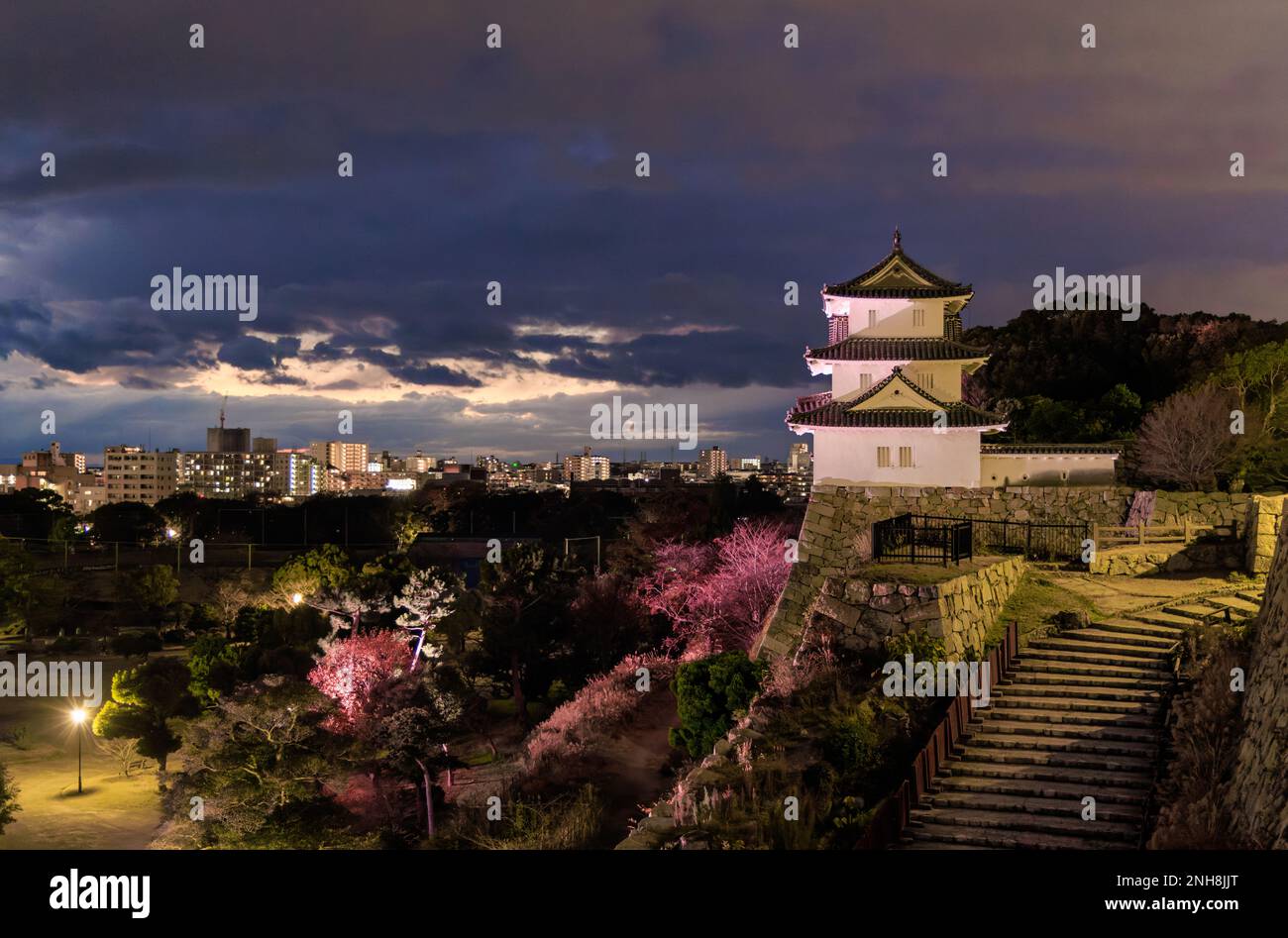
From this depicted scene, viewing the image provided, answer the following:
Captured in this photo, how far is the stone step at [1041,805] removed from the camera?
13.8m

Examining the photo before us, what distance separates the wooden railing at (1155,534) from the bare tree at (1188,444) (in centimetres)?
651

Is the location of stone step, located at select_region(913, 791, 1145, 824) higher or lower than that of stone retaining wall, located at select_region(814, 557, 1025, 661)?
lower

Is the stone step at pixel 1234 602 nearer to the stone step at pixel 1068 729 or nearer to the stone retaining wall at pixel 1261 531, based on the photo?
the stone retaining wall at pixel 1261 531

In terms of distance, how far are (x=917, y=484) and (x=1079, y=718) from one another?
17.0 m

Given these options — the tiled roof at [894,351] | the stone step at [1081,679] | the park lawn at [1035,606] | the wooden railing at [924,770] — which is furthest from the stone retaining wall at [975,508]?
the wooden railing at [924,770]

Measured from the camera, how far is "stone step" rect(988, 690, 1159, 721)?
16.2 meters

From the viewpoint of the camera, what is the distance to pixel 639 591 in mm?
40781

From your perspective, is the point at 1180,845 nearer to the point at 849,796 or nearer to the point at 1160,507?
the point at 849,796

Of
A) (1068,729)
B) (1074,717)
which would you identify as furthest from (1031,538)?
(1068,729)

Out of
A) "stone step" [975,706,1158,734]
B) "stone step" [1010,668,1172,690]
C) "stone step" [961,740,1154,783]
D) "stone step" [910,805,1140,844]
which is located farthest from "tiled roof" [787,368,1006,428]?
"stone step" [910,805,1140,844]

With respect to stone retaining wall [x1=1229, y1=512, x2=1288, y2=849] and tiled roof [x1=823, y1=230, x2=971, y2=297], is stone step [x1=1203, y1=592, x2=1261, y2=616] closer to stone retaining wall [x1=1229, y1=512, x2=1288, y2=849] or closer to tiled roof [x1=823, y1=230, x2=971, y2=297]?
stone retaining wall [x1=1229, y1=512, x2=1288, y2=849]

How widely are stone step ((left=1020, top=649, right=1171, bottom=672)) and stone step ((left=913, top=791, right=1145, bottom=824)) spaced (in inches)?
165

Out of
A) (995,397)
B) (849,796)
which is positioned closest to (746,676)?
(849,796)

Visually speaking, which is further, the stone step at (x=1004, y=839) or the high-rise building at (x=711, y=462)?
the high-rise building at (x=711, y=462)
